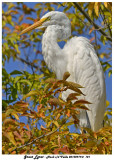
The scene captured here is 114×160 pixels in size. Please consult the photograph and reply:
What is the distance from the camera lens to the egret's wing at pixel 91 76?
76.6 inches

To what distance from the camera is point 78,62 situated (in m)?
1.95

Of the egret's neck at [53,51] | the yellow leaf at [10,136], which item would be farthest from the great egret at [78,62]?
the yellow leaf at [10,136]

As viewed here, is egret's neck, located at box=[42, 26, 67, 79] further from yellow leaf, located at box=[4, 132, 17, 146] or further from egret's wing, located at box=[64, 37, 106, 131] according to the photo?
yellow leaf, located at box=[4, 132, 17, 146]

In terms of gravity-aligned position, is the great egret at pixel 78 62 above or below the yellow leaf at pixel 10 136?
above

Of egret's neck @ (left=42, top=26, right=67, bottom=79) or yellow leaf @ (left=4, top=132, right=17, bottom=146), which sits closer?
yellow leaf @ (left=4, top=132, right=17, bottom=146)

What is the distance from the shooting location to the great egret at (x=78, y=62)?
6.40 ft

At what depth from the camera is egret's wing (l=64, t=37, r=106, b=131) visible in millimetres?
1945

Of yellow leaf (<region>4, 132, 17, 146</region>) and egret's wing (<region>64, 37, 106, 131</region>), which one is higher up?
egret's wing (<region>64, 37, 106, 131</region>)

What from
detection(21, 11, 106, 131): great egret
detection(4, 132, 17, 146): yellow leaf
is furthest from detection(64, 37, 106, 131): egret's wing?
detection(4, 132, 17, 146): yellow leaf

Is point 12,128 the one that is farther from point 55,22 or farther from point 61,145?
point 55,22

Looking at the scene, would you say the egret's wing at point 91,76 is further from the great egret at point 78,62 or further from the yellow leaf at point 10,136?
the yellow leaf at point 10,136

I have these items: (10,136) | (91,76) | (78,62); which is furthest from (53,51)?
Answer: (10,136)

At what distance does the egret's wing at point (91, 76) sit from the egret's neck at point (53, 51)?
0.11 meters

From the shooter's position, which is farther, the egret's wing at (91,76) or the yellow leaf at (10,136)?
the egret's wing at (91,76)
